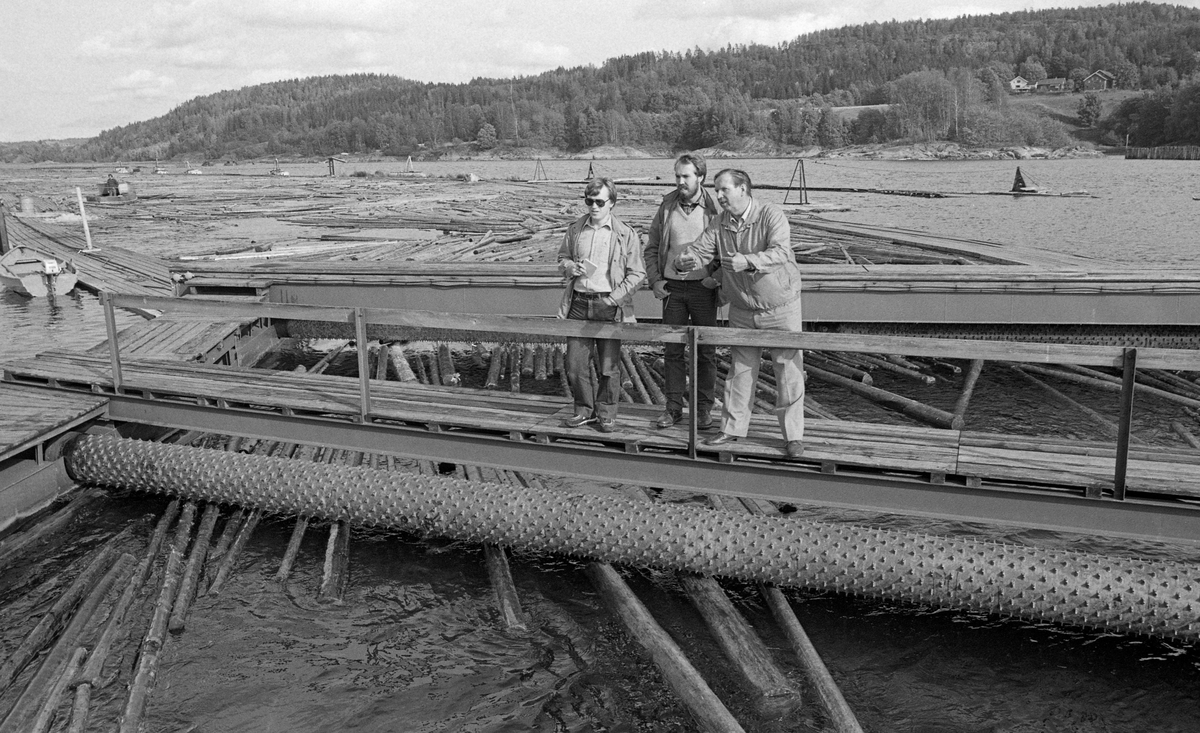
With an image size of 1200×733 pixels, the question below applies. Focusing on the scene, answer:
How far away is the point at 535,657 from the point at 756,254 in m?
3.07

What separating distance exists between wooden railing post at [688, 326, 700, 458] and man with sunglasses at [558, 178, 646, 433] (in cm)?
66

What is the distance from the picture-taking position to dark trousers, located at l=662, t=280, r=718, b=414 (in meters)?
6.83

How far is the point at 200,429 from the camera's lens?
28.0ft

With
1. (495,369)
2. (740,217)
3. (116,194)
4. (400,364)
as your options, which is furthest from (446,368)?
(116,194)

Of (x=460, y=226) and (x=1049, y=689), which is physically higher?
(x=460, y=226)

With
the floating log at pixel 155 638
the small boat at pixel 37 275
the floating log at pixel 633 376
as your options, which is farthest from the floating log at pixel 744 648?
the small boat at pixel 37 275

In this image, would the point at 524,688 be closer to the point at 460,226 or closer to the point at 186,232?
the point at 460,226

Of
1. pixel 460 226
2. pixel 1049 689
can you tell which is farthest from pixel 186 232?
pixel 1049 689

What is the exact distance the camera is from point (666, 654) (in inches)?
223

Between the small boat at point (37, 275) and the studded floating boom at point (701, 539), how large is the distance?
52.7ft

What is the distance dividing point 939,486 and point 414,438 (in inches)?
163

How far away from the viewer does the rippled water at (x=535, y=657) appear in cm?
549

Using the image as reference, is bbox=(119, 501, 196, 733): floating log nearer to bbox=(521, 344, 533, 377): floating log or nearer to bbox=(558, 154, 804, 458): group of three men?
bbox=(558, 154, 804, 458): group of three men

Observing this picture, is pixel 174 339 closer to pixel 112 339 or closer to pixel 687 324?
pixel 112 339
